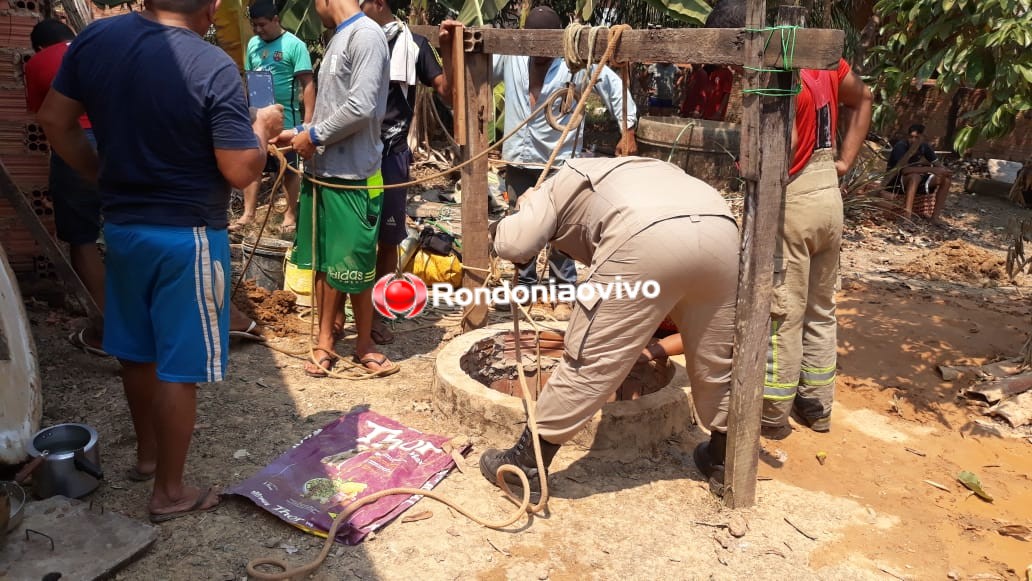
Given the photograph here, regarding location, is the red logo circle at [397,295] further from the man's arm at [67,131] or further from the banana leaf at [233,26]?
the banana leaf at [233,26]

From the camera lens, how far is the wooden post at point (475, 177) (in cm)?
447

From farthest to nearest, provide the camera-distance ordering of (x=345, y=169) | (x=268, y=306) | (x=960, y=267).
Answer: (x=960, y=267), (x=268, y=306), (x=345, y=169)

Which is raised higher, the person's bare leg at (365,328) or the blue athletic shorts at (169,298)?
the blue athletic shorts at (169,298)

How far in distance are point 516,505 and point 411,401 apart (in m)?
1.13

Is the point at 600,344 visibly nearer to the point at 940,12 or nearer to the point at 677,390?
the point at 677,390

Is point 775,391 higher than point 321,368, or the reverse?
point 775,391

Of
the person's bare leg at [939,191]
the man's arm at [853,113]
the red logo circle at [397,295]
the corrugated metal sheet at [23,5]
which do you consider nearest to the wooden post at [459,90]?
the red logo circle at [397,295]

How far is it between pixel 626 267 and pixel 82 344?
338cm

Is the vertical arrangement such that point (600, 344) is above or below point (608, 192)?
below

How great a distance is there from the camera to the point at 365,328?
4539 mm


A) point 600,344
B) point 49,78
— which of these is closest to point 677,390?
point 600,344

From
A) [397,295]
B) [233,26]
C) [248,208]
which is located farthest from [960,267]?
[233,26]

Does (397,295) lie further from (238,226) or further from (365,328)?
(238,226)

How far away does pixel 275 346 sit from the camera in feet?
16.1
